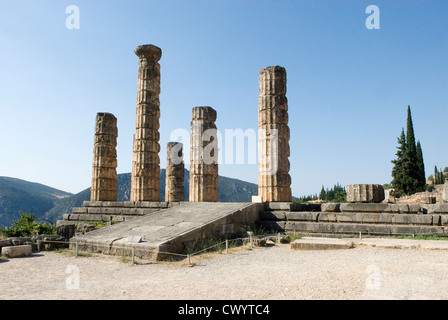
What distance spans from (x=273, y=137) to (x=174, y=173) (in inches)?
418

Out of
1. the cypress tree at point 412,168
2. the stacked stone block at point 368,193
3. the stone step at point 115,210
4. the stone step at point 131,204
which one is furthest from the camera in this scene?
the cypress tree at point 412,168

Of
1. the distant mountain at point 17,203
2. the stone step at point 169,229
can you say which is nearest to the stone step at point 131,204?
the stone step at point 169,229

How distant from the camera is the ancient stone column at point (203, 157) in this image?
15.0m

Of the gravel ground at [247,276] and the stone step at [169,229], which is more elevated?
the stone step at [169,229]

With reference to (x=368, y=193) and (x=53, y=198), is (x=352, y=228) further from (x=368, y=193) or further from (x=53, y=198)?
(x=53, y=198)

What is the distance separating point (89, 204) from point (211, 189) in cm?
593

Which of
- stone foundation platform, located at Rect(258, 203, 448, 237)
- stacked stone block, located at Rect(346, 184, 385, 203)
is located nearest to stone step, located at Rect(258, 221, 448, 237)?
stone foundation platform, located at Rect(258, 203, 448, 237)

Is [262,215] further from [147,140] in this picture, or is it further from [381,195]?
[147,140]

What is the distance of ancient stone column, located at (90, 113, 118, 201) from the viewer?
1711 centimetres

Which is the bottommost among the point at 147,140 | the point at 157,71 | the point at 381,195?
the point at 381,195

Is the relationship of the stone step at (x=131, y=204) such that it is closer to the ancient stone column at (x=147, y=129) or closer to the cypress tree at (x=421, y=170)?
the ancient stone column at (x=147, y=129)

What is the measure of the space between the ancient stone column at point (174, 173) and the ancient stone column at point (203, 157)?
284 inches
